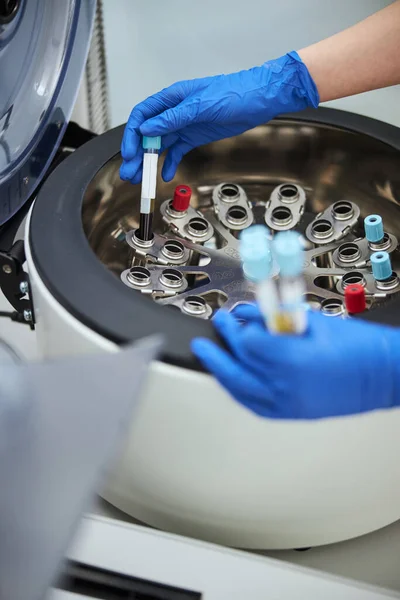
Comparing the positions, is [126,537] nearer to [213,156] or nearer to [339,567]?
[339,567]

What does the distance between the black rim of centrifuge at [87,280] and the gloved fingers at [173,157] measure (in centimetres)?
13

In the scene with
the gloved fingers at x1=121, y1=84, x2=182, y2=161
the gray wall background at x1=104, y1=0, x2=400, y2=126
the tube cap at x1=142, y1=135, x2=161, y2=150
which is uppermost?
the gray wall background at x1=104, y1=0, x2=400, y2=126

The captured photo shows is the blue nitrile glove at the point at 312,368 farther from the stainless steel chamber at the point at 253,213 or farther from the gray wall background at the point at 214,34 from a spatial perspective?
the gray wall background at the point at 214,34

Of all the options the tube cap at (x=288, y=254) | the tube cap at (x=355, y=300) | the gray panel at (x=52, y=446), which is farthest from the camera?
the tube cap at (x=355, y=300)

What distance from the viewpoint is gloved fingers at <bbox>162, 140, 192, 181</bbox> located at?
56.3 inches

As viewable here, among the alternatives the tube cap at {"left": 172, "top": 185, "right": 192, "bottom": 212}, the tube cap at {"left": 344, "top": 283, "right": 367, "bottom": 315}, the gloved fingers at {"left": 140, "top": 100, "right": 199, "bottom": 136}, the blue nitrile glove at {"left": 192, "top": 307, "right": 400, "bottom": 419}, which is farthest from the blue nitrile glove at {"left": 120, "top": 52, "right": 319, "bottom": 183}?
the blue nitrile glove at {"left": 192, "top": 307, "right": 400, "bottom": 419}

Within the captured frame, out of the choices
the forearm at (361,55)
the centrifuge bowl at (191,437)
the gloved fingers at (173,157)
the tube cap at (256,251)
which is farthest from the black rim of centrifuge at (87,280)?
the forearm at (361,55)

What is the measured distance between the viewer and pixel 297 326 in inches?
33.2

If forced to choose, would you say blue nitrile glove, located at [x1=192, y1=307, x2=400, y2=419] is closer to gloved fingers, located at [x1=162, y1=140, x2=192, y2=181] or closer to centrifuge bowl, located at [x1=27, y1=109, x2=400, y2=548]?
centrifuge bowl, located at [x1=27, y1=109, x2=400, y2=548]

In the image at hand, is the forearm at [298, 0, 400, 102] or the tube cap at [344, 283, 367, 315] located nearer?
the tube cap at [344, 283, 367, 315]

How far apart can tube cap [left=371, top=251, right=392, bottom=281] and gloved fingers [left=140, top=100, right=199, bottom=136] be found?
0.40m

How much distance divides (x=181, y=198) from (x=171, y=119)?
193mm

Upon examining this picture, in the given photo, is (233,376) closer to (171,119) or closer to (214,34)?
(171,119)

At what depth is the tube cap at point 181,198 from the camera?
146cm
